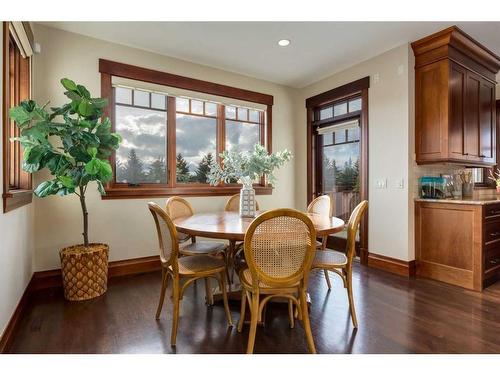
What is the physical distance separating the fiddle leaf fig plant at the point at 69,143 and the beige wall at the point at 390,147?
118 inches

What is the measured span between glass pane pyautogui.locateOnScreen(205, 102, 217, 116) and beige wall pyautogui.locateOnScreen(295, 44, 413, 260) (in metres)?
1.96

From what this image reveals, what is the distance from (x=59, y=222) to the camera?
2.88 metres

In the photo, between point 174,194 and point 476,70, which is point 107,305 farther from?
point 476,70

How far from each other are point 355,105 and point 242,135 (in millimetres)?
1660

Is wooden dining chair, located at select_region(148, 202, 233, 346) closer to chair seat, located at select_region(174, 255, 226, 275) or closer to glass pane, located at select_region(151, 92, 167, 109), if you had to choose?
chair seat, located at select_region(174, 255, 226, 275)

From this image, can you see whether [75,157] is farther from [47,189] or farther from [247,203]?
[247,203]

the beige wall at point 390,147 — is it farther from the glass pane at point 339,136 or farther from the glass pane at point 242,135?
the glass pane at point 242,135

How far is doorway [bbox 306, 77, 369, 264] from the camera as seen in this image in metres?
3.66

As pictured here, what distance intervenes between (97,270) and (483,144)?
15.4 feet

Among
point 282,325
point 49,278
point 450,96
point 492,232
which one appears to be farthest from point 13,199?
point 492,232

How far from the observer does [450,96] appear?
3025 mm

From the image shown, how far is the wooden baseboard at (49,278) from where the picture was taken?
6.14ft

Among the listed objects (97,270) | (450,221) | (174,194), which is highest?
(174,194)
